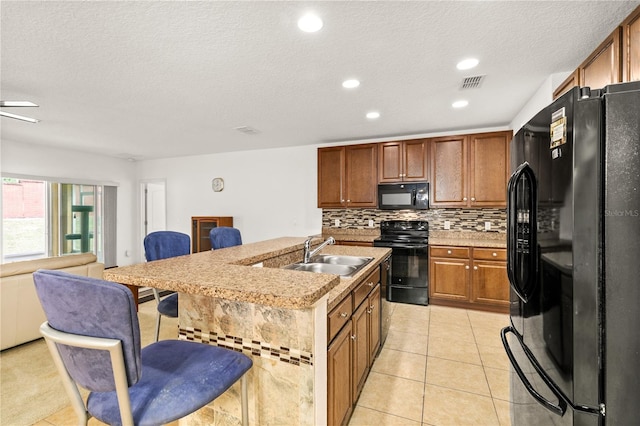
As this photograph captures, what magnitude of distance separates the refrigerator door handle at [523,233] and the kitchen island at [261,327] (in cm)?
82

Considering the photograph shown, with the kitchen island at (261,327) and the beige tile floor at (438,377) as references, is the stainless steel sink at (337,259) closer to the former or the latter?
the beige tile floor at (438,377)

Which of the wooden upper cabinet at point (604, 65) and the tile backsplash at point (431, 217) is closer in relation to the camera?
the wooden upper cabinet at point (604, 65)

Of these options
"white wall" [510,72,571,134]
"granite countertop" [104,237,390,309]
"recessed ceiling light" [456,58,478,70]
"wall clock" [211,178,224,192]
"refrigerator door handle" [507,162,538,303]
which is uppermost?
"recessed ceiling light" [456,58,478,70]

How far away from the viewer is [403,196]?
4.34m

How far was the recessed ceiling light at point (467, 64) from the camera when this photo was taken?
7.51 ft

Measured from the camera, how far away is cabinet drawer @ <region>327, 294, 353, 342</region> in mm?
1432

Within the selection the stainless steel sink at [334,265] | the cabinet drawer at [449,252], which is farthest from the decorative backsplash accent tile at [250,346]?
the cabinet drawer at [449,252]

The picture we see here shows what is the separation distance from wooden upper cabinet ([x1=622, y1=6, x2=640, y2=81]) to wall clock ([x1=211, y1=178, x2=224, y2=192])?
576 cm

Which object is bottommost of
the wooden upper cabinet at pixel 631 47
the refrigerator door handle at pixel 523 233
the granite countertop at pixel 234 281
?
the granite countertop at pixel 234 281

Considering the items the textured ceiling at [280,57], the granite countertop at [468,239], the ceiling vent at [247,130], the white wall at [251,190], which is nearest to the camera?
the textured ceiling at [280,57]

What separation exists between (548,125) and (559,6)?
44.4 inches

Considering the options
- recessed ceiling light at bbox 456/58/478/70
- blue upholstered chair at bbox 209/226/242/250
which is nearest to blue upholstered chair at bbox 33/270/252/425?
blue upholstered chair at bbox 209/226/242/250

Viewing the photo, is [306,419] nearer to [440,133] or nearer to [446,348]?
[446,348]

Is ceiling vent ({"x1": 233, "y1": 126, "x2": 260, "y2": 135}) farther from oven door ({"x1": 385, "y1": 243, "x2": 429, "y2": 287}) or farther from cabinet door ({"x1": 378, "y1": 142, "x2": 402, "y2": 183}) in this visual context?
oven door ({"x1": 385, "y1": 243, "x2": 429, "y2": 287})
